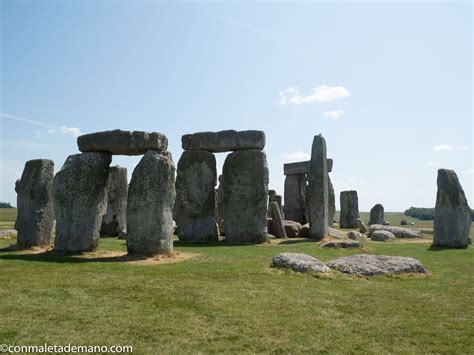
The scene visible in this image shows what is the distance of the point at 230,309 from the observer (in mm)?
6164

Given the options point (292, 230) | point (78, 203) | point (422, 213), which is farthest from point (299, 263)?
point (422, 213)

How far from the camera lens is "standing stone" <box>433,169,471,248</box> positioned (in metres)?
15.5

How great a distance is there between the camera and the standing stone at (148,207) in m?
11.1

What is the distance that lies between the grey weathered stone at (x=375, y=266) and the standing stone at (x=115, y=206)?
1274 cm

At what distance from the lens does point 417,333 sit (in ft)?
17.4

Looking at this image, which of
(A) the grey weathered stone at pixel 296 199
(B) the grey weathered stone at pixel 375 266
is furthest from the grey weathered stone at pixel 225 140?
(A) the grey weathered stone at pixel 296 199

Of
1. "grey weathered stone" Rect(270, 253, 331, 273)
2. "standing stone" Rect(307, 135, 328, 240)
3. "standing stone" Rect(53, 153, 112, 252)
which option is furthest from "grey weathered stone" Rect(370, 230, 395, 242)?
"standing stone" Rect(53, 153, 112, 252)

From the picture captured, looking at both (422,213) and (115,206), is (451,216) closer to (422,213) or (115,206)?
(115,206)

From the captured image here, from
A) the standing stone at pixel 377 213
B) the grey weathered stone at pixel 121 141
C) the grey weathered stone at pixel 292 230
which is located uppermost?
the grey weathered stone at pixel 121 141

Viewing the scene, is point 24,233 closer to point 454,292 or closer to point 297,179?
point 454,292

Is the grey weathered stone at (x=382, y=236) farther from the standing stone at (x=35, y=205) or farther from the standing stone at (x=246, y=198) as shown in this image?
the standing stone at (x=35, y=205)

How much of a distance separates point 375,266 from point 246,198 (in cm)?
873

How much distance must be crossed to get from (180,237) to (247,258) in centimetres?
665

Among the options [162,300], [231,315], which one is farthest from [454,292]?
[162,300]
